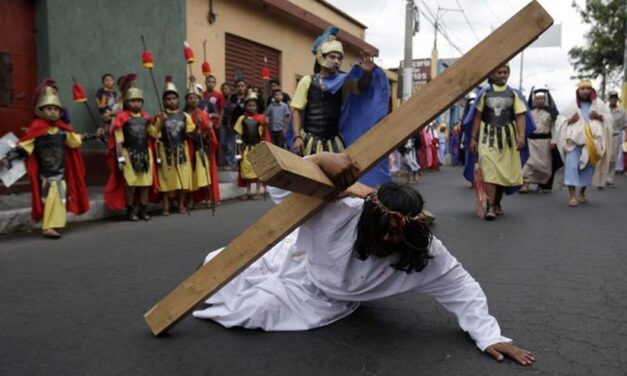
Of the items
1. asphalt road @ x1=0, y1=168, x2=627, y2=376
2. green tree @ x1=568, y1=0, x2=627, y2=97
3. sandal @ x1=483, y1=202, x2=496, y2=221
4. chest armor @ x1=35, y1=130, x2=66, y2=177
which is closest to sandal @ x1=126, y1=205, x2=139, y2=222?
chest armor @ x1=35, y1=130, x2=66, y2=177

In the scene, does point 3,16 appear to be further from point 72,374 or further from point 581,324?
point 581,324

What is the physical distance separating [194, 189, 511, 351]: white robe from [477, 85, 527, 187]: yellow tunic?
4.42 m

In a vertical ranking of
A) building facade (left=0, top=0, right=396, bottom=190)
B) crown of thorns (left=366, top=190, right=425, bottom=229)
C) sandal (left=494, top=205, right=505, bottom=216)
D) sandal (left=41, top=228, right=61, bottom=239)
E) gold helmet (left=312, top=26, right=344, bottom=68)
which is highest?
building facade (left=0, top=0, right=396, bottom=190)

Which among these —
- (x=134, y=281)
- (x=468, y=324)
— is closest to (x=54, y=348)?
(x=134, y=281)

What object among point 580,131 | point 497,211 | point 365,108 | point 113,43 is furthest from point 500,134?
point 113,43

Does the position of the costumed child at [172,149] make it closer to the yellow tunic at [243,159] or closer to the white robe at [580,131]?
the yellow tunic at [243,159]

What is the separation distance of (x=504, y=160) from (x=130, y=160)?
15.6ft

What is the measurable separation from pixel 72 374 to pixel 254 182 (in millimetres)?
7679

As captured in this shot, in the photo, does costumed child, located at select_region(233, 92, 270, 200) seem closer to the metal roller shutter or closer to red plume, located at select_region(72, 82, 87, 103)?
red plume, located at select_region(72, 82, 87, 103)

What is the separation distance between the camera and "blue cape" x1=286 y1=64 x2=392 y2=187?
448cm

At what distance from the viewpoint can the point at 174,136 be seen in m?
7.75

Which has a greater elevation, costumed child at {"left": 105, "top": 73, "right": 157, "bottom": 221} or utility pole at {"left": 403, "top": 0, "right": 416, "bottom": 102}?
utility pole at {"left": 403, "top": 0, "right": 416, "bottom": 102}

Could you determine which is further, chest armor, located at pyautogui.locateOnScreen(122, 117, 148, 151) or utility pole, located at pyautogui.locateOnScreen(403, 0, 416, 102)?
utility pole, located at pyautogui.locateOnScreen(403, 0, 416, 102)

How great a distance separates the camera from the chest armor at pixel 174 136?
7.68 m
